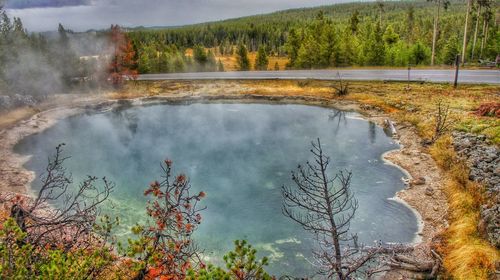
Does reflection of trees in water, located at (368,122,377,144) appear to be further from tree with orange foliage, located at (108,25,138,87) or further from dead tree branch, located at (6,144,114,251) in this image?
tree with orange foliage, located at (108,25,138,87)

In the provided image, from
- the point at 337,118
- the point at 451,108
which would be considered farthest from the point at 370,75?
the point at 451,108

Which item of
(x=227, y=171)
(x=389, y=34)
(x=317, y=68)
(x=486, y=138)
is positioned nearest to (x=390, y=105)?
(x=486, y=138)

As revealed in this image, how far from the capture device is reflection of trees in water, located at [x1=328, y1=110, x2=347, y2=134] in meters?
35.8

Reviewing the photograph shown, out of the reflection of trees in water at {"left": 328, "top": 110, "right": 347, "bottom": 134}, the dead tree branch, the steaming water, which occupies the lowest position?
the steaming water

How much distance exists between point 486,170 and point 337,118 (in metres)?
18.6

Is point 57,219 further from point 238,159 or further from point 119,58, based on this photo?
point 119,58

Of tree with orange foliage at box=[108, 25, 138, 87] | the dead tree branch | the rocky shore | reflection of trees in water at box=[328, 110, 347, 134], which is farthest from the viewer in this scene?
tree with orange foliage at box=[108, 25, 138, 87]

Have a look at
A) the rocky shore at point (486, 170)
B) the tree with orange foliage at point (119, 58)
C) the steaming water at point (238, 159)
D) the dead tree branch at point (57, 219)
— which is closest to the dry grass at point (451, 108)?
the rocky shore at point (486, 170)

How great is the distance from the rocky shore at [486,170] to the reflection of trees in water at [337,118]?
11187 mm

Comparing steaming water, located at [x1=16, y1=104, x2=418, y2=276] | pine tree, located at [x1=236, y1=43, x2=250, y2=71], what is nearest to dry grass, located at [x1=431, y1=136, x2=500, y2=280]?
steaming water, located at [x1=16, y1=104, x2=418, y2=276]

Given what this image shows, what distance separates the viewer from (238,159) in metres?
28.3

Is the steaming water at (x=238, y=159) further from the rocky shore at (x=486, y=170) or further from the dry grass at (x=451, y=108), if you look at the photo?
the rocky shore at (x=486, y=170)

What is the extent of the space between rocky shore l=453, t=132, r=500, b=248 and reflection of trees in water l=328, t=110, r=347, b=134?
36.7ft

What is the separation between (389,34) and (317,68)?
1926 cm
